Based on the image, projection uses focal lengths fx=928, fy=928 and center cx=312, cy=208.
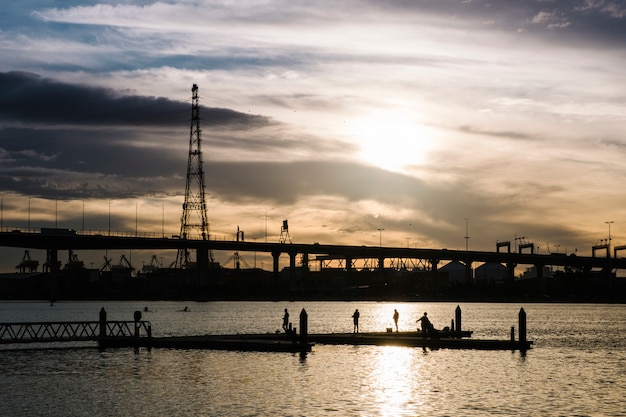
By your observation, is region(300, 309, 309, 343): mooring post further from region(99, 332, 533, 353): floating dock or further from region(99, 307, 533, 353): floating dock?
region(99, 332, 533, 353): floating dock

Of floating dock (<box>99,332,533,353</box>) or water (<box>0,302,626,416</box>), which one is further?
floating dock (<box>99,332,533,353</box>)

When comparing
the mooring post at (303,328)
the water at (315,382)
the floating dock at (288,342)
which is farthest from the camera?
the mooring post at (303,328)

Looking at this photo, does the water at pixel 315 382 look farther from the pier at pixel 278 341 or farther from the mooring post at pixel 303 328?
the mooring post at pixel 303 328

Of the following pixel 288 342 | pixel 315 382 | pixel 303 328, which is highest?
pixel 303 328

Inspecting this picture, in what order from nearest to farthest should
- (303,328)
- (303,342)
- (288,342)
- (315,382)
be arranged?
1. (315,382)
2. (303,342)
3. (303,328)
4. (288,342)

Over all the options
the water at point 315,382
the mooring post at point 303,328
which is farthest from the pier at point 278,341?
the water at point 315,382

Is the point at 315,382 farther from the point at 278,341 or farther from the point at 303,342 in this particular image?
the point at 278,341

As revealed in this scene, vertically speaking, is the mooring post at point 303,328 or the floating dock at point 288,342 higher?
the mooring post at point 303,328

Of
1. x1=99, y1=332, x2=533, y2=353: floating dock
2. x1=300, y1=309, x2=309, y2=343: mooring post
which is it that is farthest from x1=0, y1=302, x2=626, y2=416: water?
x1=300, y1=309, x2=309, y2=343: mooring post

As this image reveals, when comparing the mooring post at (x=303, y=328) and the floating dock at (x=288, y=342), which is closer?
the floating dock at (x=288, y=342)

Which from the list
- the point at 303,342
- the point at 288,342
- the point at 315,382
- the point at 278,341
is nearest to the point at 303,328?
the point at 303,342

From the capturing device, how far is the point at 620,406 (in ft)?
134

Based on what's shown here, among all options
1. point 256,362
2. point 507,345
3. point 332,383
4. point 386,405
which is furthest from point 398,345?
point 386,405

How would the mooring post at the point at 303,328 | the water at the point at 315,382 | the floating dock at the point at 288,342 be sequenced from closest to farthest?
the water at the point at 315,382
the floating dock at the point at 288,342
the mooring post at the point at 303,328
